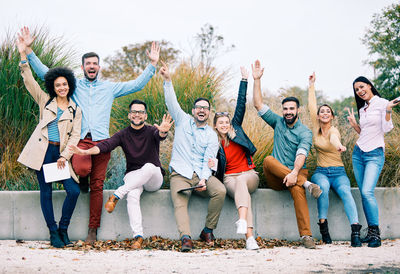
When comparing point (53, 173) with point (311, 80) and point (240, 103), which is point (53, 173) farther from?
point (311, 80)

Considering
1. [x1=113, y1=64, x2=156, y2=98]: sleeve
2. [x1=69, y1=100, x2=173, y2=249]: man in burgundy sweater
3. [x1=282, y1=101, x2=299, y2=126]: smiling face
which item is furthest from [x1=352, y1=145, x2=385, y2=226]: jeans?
[x1=113, y1=64, x2=156, y2=98]: sleeve

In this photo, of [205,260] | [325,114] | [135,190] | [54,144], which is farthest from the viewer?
[325,114]

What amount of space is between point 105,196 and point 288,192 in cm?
227

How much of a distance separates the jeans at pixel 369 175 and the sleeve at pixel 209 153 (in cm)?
172

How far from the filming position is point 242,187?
5.02m

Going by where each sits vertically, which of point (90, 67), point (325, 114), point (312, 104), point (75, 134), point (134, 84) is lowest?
point (75, 134)

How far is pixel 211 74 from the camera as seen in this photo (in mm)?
8367

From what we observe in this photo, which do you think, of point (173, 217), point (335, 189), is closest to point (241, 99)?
point (335, 189)

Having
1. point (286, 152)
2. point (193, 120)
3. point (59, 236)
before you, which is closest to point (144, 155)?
point (193, 120)

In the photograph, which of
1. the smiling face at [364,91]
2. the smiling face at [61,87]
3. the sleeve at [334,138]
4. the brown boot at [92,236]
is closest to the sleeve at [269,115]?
the sleeve at [334,138]

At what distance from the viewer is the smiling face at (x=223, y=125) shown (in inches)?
211

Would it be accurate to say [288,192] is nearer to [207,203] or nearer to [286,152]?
[286,152]

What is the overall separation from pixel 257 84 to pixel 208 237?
201 centimetres

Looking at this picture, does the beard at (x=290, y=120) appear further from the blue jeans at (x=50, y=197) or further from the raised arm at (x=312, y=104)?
the blue jeans at (x=50, y=197)
